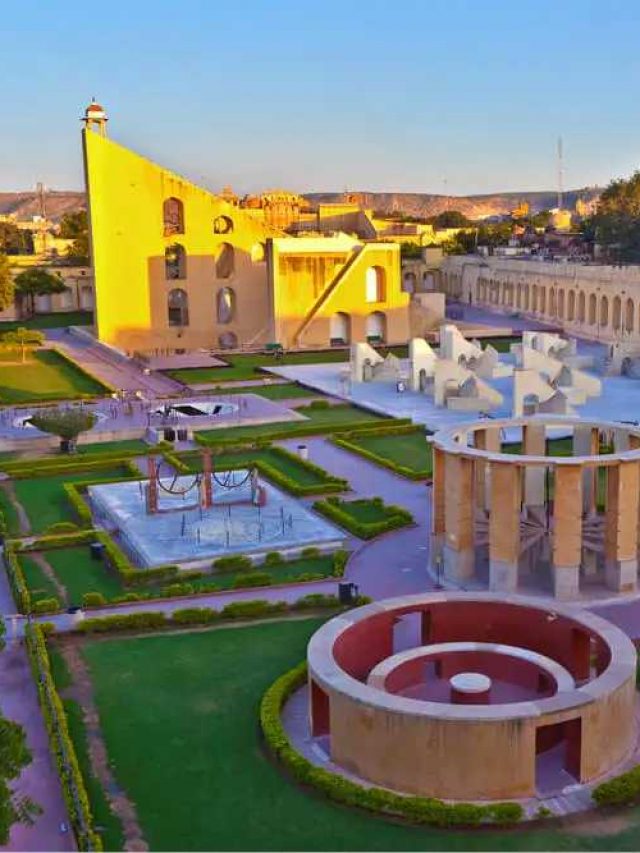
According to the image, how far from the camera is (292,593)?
63.2 ft

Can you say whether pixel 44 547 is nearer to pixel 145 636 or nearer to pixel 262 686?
pixel 145 636

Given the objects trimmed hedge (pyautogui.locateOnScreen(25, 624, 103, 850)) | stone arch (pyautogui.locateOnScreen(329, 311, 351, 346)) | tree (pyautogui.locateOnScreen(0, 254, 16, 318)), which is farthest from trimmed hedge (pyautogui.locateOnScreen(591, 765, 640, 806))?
tree (pyautogui.locateOnScreen(0, 254, 16, 318))

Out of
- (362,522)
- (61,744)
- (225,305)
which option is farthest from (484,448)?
(225,305)

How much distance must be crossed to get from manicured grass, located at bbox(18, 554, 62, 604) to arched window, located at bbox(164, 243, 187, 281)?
124ft

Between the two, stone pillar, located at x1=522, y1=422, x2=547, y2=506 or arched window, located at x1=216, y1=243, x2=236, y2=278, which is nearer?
stone pillar, located at x1=522, y1=422, x2=547, y2=506

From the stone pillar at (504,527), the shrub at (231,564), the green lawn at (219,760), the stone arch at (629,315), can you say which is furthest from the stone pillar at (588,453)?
the stone arch at (629,315)

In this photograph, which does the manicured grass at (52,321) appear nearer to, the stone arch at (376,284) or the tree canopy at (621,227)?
the stone arch at (376,284)

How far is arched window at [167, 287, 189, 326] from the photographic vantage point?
2298 inches

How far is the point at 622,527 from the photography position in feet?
60.2

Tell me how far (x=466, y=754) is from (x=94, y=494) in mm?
16120

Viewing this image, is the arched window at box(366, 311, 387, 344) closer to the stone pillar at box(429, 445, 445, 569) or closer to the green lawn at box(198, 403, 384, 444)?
the green lawn at box(198, 403, 384, 444)

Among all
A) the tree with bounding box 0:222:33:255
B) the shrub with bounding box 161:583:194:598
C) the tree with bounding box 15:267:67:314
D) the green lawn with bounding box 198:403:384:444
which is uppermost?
the tree with bounding box 0:222:33:255

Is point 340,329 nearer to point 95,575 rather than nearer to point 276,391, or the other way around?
point 276,391

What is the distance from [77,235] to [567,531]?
269ft
